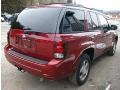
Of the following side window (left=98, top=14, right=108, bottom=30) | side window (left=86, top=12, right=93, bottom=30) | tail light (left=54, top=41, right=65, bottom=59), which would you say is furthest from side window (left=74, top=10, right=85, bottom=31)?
side window (left=98, top=14, right=108, bottom=30)

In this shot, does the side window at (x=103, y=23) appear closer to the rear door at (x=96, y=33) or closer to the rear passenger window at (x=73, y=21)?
the rear door at (x=96, y=33)

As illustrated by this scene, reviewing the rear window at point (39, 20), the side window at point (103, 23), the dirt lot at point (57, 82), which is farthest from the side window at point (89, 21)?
the dirt lot at point (57, 82)

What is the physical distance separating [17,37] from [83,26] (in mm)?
1559

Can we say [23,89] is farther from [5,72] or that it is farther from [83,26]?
[83,26]

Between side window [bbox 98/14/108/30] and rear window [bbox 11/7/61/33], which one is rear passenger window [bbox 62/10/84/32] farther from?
side window [bbox 98/14/108/30]

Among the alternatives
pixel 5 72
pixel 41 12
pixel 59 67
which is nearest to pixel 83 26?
pixel 41 12

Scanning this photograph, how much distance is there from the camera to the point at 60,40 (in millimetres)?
4145

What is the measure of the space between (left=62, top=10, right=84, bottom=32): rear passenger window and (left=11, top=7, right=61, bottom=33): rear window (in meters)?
0.22

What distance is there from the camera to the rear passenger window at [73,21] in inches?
175

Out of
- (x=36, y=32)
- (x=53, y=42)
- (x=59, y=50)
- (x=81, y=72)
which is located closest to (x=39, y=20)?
(x=36, y=32)

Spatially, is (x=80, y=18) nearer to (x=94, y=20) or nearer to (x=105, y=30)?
(x=94, y=20)

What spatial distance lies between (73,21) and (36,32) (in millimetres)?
874

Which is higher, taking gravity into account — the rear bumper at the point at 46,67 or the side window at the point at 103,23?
the side window at the point at 103,23

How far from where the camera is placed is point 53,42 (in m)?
4.15
